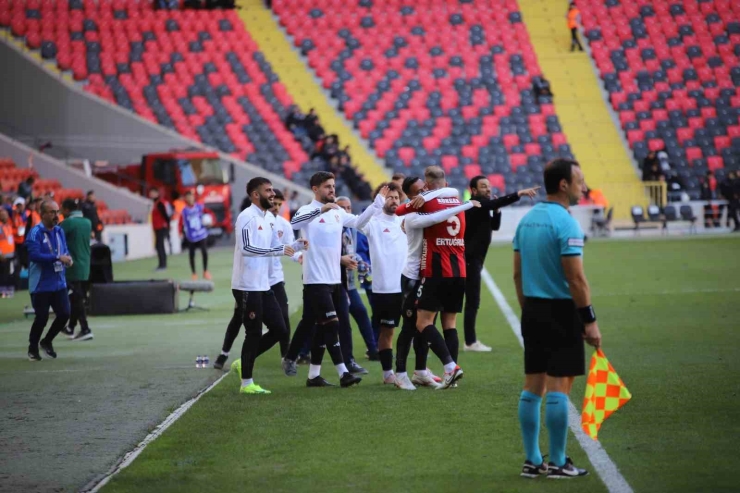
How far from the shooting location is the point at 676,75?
4859 centimetres

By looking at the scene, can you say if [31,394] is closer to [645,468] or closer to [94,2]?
[645,468]

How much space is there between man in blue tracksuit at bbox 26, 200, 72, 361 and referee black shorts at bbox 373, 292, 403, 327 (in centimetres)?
385

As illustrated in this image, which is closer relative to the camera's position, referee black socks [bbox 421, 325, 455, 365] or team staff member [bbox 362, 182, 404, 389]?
referee black socks [bbox 421, 325, 455, 365]

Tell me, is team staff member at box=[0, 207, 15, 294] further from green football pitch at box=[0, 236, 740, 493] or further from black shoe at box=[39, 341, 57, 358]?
black shoe at box=[39, 341, 57, 358]

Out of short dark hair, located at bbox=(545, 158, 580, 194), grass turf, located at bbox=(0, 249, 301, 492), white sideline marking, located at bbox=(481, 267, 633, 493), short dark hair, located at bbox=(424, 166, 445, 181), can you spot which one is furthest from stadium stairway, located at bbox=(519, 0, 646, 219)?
short dark hair, located at bbox=(545, 158, 580, 194)

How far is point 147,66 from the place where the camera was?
46.0 m

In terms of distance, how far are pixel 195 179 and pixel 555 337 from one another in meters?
34.0

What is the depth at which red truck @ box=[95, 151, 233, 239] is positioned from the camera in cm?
3969

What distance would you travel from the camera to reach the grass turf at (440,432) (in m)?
6.88

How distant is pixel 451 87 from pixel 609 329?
108ft

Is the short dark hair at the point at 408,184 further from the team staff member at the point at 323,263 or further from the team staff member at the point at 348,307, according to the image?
the team staff member at the point at 348,307

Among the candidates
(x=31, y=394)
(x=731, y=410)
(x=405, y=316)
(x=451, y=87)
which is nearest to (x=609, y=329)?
(x=405, y=316)

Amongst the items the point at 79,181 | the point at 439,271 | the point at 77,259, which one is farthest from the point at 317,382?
the point at 79,181

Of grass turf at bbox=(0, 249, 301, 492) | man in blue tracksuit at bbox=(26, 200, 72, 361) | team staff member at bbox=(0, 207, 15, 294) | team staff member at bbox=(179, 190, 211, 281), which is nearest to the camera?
grass turf at bbox=(0, 249, 301, 492)
